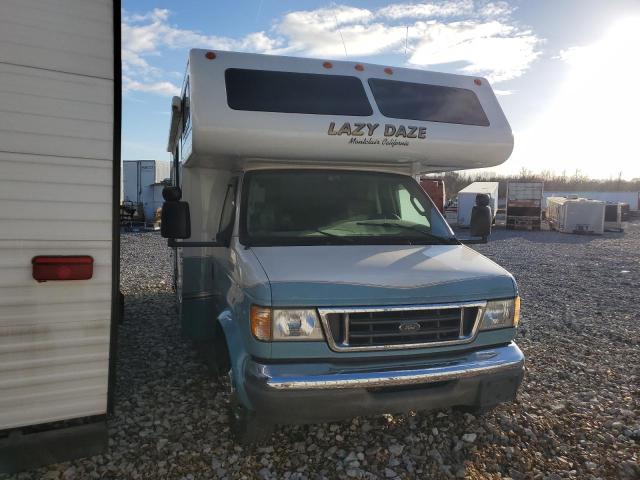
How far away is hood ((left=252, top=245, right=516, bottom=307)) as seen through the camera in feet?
10.00

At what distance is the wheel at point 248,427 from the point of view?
10.7ft

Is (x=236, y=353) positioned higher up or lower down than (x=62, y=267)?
lower down

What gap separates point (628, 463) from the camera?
3.52 metres

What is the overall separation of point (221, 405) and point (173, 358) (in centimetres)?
141

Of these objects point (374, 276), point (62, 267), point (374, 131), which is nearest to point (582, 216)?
point (374, 131)

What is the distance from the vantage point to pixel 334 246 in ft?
12.3

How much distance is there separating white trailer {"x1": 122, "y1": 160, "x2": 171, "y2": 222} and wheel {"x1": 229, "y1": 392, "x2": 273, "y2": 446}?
2327cm

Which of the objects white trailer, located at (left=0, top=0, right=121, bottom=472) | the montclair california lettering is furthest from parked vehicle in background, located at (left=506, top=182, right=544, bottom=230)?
white trailer, located at (left=0, top=0, right=121, bottom=472)

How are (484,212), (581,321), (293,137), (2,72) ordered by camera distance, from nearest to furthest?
(2,72) → (293,137) → (484,212) → (581,321)

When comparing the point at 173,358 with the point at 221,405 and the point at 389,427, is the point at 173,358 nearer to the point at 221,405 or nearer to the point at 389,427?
the point at 221,405

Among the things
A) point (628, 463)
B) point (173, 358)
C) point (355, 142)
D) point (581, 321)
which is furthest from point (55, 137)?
point (581, 321)

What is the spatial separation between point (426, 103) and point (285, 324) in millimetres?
2505

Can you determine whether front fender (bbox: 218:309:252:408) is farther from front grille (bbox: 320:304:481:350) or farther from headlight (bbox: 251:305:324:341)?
front grille (bbox: 320:304:481:350)

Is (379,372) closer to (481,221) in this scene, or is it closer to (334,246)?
(334,246)
